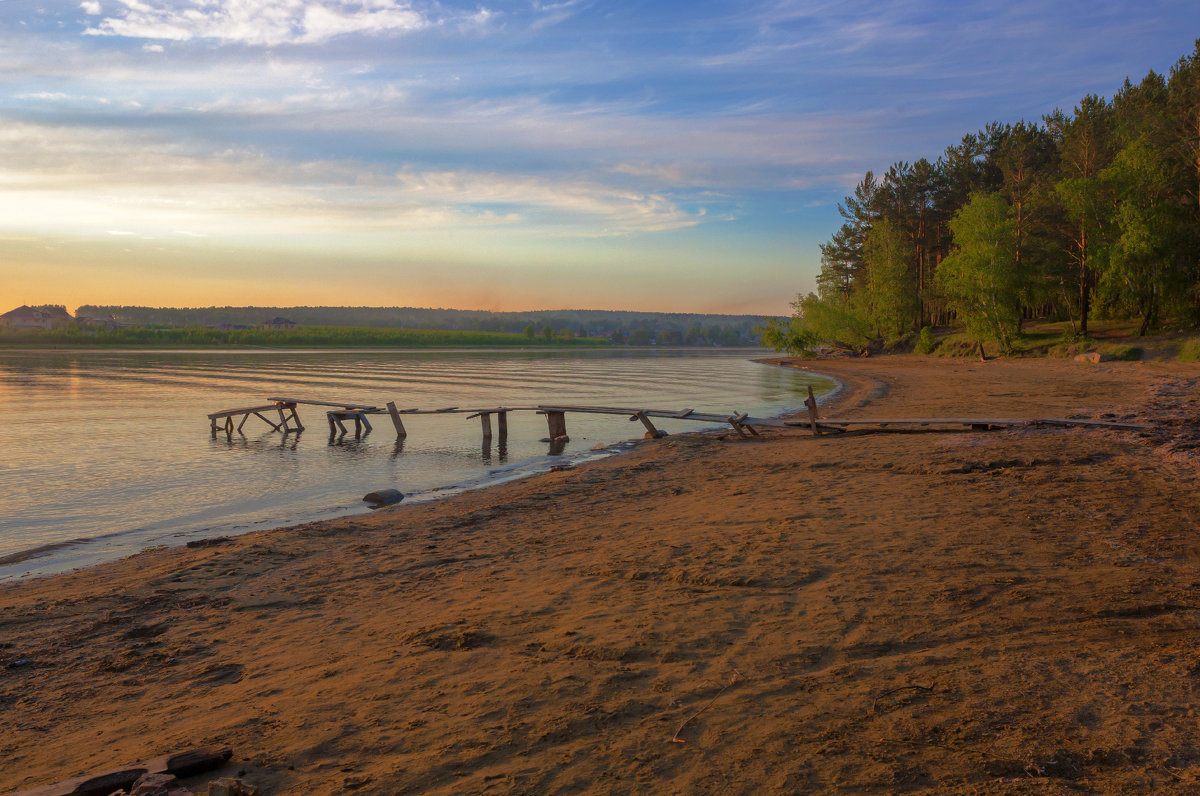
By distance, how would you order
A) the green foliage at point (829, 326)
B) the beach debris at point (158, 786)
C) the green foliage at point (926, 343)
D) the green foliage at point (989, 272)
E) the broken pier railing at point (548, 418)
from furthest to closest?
the green foliage at point (829, 326) → the green foliage at point (926, 343) → the green foliage at point (989, 272) → the broken pier railing at point (548, 418) → the beach debris at point (158, 786)

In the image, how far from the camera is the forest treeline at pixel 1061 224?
39.2m

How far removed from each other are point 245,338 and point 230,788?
17814cm

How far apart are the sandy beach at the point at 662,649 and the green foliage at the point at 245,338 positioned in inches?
6095

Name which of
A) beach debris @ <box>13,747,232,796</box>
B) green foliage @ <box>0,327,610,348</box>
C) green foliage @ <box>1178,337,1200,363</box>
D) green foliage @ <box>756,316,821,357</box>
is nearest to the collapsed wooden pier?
beach debris @ <box>13,747,232,796</box>

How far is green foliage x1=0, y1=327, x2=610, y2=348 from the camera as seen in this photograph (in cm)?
14400

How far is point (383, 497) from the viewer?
44.0 ft

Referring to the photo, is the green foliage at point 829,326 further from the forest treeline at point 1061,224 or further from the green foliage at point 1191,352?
the green foliage at point 1191,352

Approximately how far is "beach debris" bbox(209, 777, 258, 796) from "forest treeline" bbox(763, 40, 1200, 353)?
47.3 m

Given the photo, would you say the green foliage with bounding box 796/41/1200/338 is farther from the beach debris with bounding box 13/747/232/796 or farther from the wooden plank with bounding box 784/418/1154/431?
the beach debris with bounding box 13/747/232/796

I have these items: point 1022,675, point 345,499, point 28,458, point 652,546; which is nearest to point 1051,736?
point 1022,675

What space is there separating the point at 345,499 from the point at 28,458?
11403 millimetres

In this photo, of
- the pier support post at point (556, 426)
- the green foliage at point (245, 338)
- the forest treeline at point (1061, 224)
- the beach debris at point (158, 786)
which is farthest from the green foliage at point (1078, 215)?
the green foliage at point (245, 338)

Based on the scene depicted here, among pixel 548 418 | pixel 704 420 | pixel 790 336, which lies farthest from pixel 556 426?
pixel 790 336

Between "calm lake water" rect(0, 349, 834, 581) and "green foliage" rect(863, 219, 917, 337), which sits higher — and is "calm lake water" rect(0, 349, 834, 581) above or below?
below
